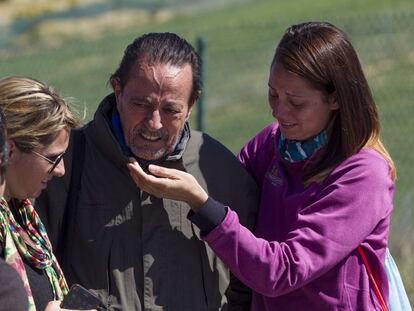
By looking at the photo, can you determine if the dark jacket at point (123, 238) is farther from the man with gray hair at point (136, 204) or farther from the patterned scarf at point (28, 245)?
the patterned scarf at point (28, 245)

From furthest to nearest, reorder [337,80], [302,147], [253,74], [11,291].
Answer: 1. [253,74]
2. [302,147]
3. [337,80]
4. [11,291]

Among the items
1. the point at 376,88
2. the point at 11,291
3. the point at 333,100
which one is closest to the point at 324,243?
the point at 333,100

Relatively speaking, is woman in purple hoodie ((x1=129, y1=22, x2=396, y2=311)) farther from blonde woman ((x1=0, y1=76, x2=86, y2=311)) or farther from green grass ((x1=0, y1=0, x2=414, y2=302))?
green grass ((x1=0, y1=0, x2=414, y2=302))

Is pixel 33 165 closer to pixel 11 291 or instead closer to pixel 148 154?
pixel 148 154

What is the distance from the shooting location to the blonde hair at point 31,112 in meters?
3.27

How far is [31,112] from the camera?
330 centimetres

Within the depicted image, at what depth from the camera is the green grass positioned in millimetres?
8961

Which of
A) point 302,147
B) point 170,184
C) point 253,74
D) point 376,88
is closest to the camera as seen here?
point 170,184

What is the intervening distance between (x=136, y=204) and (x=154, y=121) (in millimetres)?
323

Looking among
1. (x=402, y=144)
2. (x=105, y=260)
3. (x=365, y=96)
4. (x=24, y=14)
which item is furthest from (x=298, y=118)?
(x=24, y=14)

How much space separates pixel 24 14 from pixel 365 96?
22.3m

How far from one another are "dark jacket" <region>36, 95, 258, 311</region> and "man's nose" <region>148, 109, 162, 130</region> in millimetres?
150

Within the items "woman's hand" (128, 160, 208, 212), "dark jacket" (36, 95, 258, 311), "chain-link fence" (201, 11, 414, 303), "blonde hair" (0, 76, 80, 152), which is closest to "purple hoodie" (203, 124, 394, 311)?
"woman's hand" (128, 160, 208, 212)

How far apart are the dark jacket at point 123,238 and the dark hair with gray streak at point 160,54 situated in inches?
6.4
